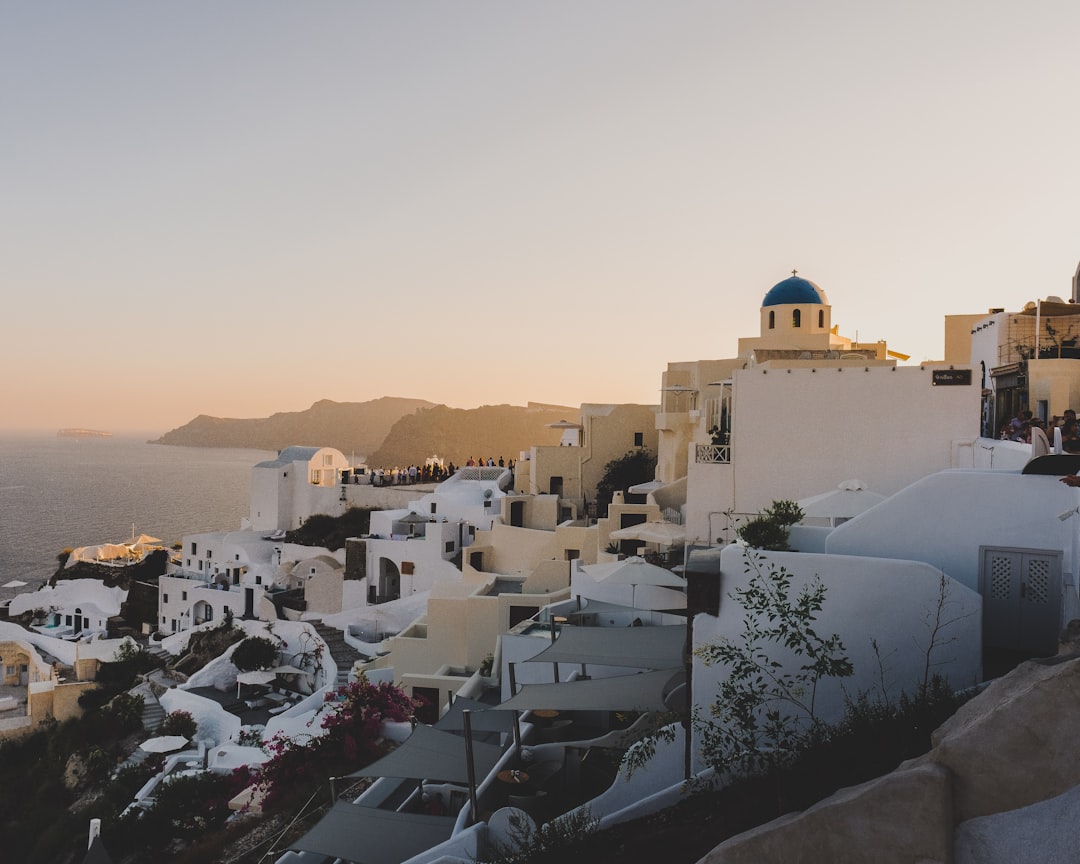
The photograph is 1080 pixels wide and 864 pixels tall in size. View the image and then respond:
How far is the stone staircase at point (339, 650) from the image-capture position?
74.6 ft

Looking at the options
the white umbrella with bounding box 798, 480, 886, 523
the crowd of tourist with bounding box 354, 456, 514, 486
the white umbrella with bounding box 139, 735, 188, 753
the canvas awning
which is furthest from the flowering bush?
the crowd of tourist with bounding box 354, 456, 514, 486

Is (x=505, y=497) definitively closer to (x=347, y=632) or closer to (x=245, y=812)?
(x=347, y=632)

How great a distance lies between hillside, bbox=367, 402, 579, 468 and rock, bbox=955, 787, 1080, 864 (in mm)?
90339

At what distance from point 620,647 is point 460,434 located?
97373 mm

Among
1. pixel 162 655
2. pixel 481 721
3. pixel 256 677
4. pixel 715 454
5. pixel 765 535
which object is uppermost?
pixel 715 454

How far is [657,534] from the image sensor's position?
19.0 m

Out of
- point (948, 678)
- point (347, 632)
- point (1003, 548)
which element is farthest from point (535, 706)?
point (347, 632)

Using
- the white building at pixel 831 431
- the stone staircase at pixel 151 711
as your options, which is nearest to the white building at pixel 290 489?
the stone staircase at pixel 151 711

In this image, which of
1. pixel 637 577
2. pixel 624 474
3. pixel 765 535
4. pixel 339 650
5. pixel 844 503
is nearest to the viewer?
pixel 765 535

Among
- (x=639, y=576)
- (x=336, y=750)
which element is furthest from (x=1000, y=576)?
(x=336, y=750)

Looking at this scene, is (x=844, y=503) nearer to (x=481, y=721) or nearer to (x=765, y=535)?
(x=765, y=535)

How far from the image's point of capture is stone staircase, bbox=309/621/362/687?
22.8 meters

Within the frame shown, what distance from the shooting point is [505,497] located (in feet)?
97.4

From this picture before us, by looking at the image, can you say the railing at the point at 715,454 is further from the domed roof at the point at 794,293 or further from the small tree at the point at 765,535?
the small tree at the point at 765,535
